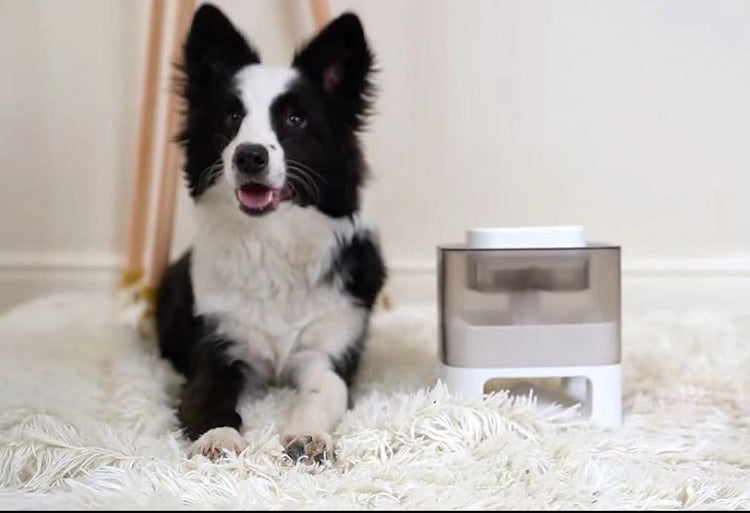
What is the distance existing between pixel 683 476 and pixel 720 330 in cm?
93

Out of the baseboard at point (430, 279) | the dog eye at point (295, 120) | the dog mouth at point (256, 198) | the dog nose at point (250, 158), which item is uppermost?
the dog eye at point (295, 120)

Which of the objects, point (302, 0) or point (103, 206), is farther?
point (103, 206)

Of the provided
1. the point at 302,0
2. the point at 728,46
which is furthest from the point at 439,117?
the point at 728,46

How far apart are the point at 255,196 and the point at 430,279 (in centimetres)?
102

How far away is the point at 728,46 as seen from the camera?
1906mm

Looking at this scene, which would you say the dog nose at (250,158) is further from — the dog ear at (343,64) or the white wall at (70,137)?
the white wall at (70,137)

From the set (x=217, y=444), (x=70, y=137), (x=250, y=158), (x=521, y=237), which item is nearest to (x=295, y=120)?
(x=250, y=158)

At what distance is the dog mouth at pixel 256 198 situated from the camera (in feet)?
3.81

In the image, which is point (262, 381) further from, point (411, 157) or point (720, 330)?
point (720, 330)

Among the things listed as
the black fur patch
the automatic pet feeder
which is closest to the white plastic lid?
the automatic pet feeder

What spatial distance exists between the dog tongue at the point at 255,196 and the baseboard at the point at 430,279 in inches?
35.8

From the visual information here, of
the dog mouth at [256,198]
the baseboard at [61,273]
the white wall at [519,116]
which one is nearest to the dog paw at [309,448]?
the dog mouth at [256,198]

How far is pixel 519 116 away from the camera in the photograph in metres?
1.99

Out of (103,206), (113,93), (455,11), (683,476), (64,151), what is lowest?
(683,476)
